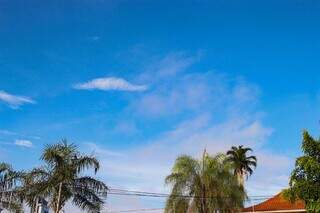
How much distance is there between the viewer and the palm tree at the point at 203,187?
125 feet

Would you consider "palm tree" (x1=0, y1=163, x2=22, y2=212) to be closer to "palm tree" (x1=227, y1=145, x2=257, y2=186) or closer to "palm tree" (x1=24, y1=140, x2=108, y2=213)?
"palm tree" (x1=24, y1=140, x2=108, y2=213)

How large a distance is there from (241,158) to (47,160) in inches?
1949

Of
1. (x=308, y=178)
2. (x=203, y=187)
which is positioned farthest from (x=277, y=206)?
(x=308, y=178)

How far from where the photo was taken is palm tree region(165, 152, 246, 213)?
1495 inches

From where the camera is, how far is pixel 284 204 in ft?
126

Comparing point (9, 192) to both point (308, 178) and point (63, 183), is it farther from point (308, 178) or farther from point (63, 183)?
point (308, 178)

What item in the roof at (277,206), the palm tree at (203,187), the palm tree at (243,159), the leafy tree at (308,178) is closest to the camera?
the leafy tree at (308,178)

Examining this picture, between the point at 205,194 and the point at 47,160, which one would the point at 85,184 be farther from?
the point at 205,194

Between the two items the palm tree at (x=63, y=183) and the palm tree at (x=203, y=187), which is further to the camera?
the palm tree at (x=203, y=187)

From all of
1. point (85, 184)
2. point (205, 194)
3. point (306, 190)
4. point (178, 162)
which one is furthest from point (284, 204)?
point (85, 184)

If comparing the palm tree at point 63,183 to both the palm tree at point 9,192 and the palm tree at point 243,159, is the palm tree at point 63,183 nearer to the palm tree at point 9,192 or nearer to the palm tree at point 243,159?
the palm tree at point 9,192

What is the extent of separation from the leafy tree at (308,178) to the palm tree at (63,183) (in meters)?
9.74

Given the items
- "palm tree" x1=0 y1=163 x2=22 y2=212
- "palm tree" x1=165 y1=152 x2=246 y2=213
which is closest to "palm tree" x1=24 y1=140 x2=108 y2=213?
"palm tree" x1=0 y1=163 x2=22 y2=212

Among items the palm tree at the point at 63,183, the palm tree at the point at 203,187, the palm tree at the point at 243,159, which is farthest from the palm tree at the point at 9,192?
the palm tree at the point at 243,159
